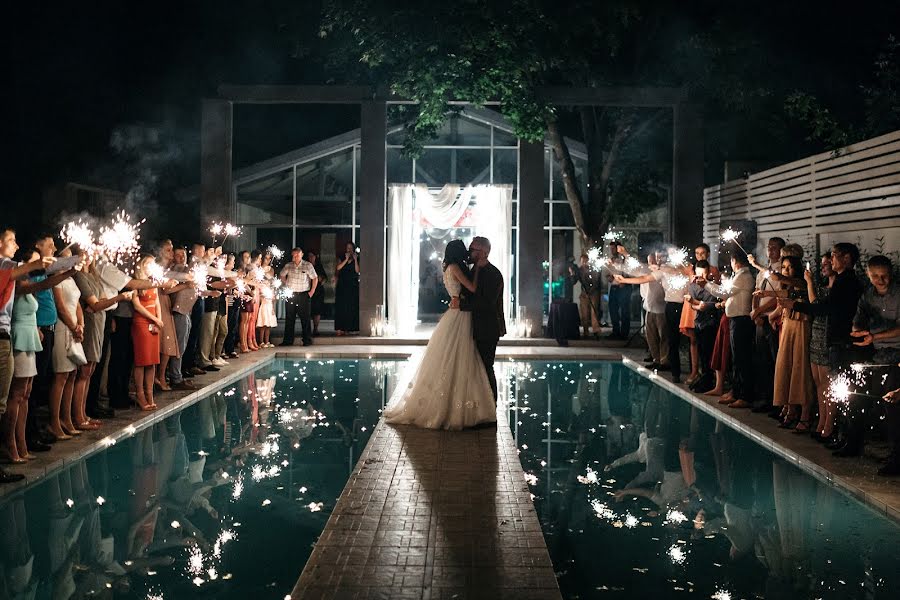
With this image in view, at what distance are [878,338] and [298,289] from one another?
13086 millimetres

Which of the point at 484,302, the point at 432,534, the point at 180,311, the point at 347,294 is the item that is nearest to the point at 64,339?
the point at 180,311

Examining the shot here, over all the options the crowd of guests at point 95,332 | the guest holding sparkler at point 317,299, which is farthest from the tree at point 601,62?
the crowd of guests at point 95,332

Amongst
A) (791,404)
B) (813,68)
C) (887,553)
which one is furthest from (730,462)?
(813,68)

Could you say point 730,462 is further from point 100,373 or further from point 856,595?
point 100,373

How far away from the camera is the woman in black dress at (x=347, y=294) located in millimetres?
21219

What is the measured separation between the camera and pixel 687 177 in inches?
830

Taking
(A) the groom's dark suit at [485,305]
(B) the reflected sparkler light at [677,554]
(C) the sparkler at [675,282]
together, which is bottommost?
(B) the reflected sparkler light at [677,554]

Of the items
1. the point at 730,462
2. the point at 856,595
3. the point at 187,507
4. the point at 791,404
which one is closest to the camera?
the point at 856,595

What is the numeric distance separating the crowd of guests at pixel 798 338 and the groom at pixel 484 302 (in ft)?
9.33

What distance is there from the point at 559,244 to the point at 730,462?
14801mm

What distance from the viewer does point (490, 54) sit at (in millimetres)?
19562

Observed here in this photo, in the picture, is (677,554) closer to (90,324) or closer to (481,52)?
(90,324)

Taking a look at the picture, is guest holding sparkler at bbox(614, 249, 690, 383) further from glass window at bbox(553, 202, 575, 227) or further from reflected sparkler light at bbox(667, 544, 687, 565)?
glass window at bbox(553, 202, 575, 227)

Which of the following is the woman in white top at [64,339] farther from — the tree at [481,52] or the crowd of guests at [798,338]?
the tree at [481,52]
